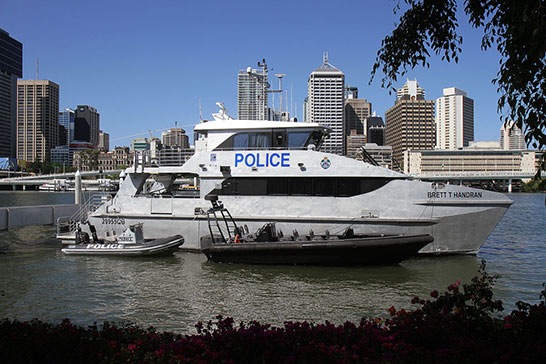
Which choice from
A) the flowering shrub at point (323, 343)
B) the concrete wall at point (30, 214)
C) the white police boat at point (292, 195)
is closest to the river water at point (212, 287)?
the white police boat at point (292, 195)

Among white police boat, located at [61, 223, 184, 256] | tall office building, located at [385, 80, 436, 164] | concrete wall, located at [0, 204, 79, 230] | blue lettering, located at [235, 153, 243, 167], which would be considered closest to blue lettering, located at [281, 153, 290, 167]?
blue lettering, located at [235, 153, 243, 167]

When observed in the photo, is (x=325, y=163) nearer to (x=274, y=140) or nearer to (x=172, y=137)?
(x=274, y=140)

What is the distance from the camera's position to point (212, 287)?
12141 millimetres

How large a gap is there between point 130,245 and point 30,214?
1233cm

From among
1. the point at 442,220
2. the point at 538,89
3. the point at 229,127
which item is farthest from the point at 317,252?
the point at 538,89

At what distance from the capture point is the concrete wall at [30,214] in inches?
932

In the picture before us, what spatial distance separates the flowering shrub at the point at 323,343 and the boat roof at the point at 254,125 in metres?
11.3

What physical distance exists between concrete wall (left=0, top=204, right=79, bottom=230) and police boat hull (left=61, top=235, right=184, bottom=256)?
9.20m

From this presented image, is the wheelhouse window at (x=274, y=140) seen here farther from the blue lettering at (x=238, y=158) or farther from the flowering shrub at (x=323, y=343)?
the flowering shrub at (x=323, y=343)

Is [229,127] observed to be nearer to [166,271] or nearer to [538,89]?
[166,271]

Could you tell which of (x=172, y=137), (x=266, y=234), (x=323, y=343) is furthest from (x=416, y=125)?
(x=323, y=343)

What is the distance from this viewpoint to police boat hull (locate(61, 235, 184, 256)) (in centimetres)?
1606

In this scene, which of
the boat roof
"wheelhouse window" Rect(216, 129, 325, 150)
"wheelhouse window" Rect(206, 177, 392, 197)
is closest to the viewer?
"wheelhouse window" Rect(206, 177, 392, 197)

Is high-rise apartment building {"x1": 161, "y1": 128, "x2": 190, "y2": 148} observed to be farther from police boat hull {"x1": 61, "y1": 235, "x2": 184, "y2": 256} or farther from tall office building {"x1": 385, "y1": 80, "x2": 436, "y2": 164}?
tall office building {"x1": 385, "y1": 80, "x2": 436, "y2": 164}
